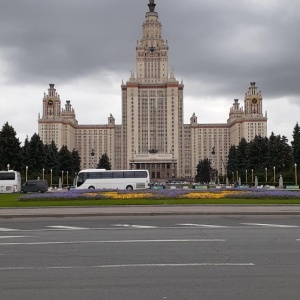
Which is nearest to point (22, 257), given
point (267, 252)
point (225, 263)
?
point (225, 263)

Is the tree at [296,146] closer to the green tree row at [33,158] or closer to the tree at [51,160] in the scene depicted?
the green tree row at [33,158]

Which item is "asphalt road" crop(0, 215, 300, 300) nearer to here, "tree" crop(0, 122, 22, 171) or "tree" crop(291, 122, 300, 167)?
"tree" crop(0, 122, 22, 171)

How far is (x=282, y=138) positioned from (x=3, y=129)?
6007cm

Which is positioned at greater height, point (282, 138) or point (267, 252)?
point (282, 138)

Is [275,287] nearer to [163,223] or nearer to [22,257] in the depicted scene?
[22,257]

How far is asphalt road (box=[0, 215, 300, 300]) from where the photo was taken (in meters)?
8.52

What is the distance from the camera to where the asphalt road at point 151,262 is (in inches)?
336

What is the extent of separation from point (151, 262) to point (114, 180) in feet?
183

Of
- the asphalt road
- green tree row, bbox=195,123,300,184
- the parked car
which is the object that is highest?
green tree row, bbox=195,123,300,184

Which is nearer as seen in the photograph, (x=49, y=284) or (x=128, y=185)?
(x=49, y=284)

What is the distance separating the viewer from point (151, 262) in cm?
1109

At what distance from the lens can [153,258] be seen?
1161 centimetres

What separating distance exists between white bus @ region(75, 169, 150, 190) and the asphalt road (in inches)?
1871

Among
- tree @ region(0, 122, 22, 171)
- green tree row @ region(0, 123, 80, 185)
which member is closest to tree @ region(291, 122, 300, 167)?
green tree row @ region(0, 123, 80, 185)
